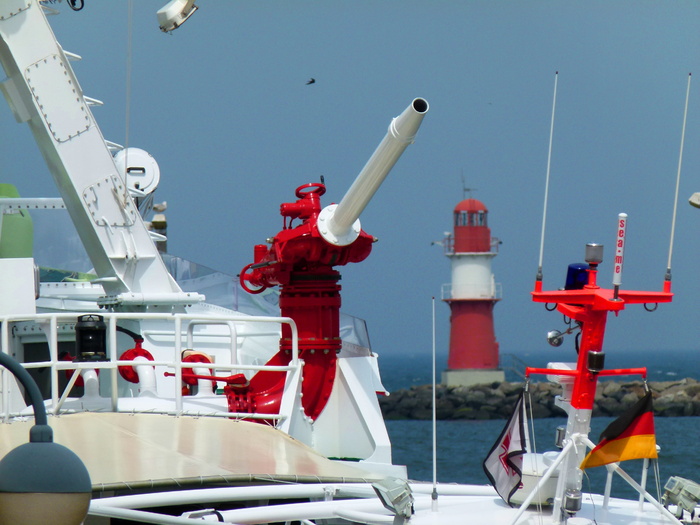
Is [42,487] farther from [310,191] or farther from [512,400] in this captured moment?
[512,400]

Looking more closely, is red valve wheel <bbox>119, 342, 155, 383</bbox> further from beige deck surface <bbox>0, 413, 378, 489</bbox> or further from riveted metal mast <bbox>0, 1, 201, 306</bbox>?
beige deck surface <bbox>0, 413, 378, 489</bbox>

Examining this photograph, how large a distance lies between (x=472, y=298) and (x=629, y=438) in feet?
215

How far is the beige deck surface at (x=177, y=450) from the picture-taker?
888 centimetres

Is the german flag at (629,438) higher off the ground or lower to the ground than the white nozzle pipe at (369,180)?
lower

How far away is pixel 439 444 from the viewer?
194 feet

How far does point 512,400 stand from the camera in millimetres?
75500

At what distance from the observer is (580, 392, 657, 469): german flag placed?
27.8 feet

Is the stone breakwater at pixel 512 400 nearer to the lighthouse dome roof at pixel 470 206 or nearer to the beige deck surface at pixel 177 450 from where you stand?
the lighthouse dome roof at pixel 470 206

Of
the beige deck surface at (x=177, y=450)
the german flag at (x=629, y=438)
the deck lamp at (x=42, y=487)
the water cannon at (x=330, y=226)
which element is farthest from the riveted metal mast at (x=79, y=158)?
the deck lamp at (x=42, y=487)

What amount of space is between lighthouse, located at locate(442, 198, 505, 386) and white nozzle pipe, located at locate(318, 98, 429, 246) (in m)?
61.6

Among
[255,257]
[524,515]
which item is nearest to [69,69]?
[255,257]

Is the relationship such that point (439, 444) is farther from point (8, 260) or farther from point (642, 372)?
point (642, 372)

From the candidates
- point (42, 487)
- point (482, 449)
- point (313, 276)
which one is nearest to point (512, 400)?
point (482, 449)

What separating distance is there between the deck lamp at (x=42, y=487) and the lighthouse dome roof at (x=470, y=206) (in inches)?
2871
